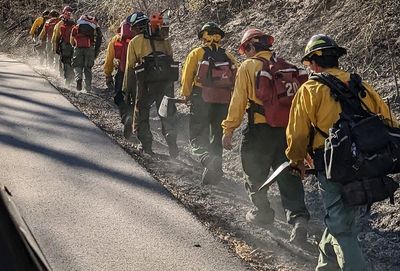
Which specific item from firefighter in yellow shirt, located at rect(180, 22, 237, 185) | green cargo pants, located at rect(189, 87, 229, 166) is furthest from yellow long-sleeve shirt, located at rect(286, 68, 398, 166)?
green cargo pants, located at rect(189, 87, 229, 166)

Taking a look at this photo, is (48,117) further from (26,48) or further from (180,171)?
(26,48)

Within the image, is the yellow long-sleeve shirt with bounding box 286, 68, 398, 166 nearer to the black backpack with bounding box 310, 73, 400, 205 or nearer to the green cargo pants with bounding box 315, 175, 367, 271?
the black backpack with bounding box 310, 73, 400, 205

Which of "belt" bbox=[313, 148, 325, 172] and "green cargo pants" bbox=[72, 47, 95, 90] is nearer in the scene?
"belt" bbox=[313, 148, 325, 172]

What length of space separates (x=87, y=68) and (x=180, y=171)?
7.41 m

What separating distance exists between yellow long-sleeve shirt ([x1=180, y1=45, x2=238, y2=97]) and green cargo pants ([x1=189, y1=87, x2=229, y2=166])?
13 cm

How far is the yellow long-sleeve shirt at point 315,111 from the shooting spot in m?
4.36

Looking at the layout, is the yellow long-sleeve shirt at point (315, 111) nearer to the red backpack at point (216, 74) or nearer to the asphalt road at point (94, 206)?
the asphalt road at point (94, 206)

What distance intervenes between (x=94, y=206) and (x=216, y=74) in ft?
8.08

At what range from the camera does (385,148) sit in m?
4.08

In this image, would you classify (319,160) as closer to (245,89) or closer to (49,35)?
(245,89)

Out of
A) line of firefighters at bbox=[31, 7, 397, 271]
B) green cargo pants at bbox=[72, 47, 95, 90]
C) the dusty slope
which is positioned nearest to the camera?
line of firefighters at bbox=[31, 7, 397, 271]

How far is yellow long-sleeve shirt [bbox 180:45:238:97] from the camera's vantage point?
7809 millimetres

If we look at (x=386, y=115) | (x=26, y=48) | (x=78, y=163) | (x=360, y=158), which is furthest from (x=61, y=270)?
(x=26, y=48)

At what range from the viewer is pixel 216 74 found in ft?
25.2
